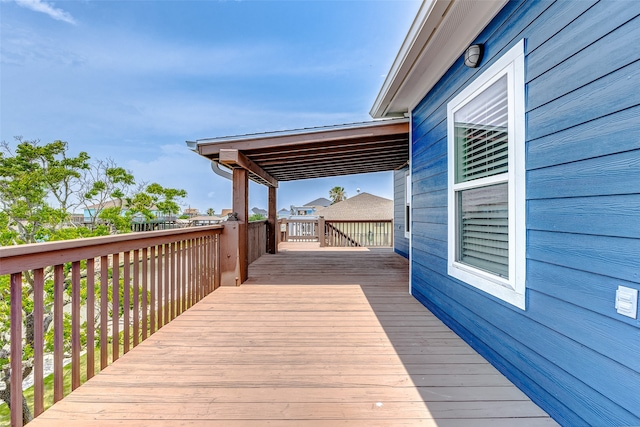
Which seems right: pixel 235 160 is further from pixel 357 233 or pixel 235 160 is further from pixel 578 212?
pixel 357 233

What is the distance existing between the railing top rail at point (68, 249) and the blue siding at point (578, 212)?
2.65 metres

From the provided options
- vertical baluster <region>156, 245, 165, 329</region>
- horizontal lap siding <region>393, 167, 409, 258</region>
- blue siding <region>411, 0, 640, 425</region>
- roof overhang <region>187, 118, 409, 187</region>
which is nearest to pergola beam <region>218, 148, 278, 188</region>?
roof overhang <region>187, 118, 409, 187</region>

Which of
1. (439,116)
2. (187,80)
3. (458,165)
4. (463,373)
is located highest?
(187,80)

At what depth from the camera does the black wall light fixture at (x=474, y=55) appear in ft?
7.79

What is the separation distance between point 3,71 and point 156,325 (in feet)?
57.9

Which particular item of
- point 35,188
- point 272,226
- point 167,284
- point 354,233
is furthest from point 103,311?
point 35,188

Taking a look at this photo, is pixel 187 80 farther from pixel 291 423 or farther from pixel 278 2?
pixel 291 423

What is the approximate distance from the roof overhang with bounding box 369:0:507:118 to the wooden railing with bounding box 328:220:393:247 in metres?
6.23

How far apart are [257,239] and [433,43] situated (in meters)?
5.78

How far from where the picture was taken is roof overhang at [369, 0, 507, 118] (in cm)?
222

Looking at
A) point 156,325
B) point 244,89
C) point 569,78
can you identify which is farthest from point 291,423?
point 244,89

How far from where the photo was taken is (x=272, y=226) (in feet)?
27.7

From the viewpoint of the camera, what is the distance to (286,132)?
4668mm

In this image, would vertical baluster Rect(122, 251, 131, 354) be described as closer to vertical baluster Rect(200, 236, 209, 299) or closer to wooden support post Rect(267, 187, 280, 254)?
vertical baluster Rect(200, 236, 209, 299)
